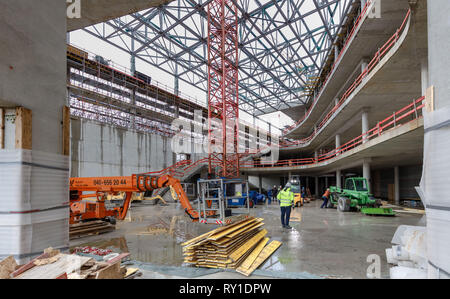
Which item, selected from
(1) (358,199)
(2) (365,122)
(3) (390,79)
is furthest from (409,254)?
(2) (365,122)

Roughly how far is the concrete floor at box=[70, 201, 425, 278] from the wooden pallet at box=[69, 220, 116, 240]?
39 cm

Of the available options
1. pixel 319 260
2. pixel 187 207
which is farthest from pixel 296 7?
pixel 319 260

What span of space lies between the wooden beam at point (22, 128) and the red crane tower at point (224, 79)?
67.3 feet

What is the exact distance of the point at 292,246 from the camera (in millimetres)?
7613

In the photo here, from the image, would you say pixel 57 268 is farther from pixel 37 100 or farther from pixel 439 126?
pixel 439 126

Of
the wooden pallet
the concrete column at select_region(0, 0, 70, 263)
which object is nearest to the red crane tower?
the wooden pallet

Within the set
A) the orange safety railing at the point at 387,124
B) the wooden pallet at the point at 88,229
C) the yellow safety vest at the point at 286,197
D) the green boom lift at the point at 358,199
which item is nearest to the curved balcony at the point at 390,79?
the orange safety railing at the point at 387,124

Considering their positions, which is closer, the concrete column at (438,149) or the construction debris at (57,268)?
the concrete column at (438,149)

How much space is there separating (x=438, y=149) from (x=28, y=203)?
669 centimetres

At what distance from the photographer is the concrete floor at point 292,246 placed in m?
5.39

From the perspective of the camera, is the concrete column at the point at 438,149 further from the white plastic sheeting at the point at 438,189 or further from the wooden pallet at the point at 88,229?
the wooden pallet at the point at 88,229

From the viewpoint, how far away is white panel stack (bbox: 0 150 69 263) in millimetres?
4352

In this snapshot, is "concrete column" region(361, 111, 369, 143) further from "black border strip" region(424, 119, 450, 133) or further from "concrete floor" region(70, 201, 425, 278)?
"black border strip" region(424, 119, 450, 133)

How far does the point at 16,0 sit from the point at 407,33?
11.2 meters
